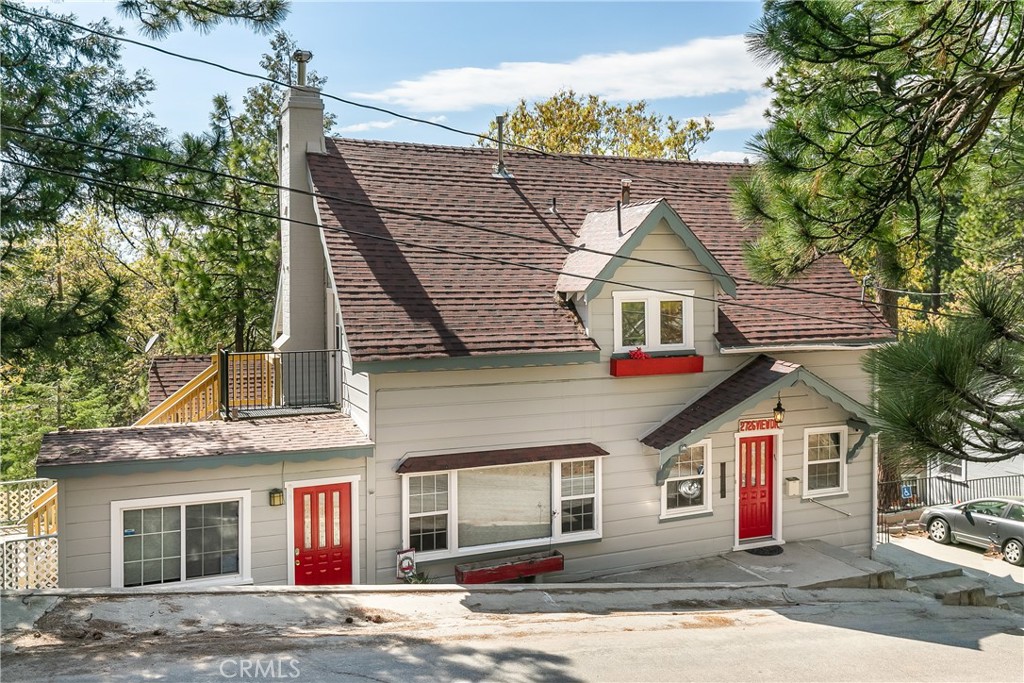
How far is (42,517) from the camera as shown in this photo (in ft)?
51.4

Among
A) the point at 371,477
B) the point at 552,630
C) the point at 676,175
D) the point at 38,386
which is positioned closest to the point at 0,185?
the point at 371,477

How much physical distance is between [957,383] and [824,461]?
11.4 m

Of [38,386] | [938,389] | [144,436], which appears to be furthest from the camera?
[38,386]

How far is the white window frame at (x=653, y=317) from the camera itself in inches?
560

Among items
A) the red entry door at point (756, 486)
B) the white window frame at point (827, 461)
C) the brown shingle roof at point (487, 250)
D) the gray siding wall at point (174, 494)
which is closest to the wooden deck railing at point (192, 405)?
the gray siding wall at point (174, 494)

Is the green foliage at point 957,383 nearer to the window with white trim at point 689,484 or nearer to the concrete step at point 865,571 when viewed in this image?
the concrete step at point 865,571

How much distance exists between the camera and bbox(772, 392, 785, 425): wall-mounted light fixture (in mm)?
15008

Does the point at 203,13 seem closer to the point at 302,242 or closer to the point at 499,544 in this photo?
the point at 302,242

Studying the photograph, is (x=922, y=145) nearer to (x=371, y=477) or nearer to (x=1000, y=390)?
(x=1000, y=390)

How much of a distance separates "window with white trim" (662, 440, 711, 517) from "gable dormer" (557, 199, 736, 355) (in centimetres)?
196

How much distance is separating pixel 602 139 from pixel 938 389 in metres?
32.5

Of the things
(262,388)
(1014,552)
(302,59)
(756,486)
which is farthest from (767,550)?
(302,59)

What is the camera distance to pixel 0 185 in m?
9.98

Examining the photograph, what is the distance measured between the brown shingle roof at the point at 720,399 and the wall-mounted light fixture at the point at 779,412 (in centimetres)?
81
